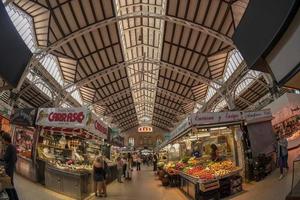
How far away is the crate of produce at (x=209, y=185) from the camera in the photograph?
29.8 feet

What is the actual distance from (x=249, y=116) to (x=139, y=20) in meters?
11.5

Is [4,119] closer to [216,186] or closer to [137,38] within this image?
[216,186]

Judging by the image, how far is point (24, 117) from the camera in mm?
11227

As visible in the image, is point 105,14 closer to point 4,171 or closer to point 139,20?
point 139,20

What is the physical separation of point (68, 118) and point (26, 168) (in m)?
2.91

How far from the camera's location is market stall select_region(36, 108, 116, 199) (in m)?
10.0

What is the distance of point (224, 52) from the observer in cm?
1931

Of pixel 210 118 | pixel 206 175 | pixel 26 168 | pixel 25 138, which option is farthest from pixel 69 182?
pixel 210 118

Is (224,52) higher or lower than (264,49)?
higher

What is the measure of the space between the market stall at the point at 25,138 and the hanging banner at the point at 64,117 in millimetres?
425

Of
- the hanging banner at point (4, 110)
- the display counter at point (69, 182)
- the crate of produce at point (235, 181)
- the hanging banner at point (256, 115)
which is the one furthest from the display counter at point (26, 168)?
the hanging banner at point (256, 115)

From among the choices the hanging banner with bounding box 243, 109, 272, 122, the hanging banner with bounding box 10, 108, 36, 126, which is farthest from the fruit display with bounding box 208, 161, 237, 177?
the hanging banner with bounding box 10, 108, 36, 126

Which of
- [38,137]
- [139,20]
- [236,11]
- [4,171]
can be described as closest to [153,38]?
[139,20]

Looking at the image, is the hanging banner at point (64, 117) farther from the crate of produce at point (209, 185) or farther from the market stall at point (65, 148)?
the crate of produce at point (209, 185)
